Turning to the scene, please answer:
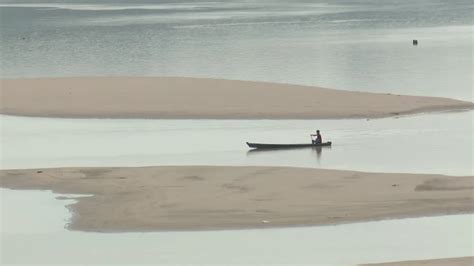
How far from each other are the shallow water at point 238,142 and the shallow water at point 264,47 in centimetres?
919

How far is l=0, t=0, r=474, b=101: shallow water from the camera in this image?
59.9 metres

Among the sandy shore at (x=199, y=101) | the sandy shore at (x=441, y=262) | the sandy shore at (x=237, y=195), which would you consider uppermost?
the sandy shore at (x=199, y=101)

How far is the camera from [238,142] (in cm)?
3869

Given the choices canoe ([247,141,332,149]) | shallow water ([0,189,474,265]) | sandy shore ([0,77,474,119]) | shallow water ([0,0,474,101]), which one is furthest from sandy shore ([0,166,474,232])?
shallow water ([0,0,474,101])

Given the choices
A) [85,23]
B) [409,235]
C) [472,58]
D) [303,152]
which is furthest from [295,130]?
[85,23]

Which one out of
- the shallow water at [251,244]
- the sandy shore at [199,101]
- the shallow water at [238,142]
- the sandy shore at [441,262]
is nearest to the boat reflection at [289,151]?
the shallow water at [238,142]

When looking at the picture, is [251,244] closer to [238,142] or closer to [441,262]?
[441,262]

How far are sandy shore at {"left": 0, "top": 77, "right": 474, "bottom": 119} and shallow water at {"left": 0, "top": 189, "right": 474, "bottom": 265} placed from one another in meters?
17.8

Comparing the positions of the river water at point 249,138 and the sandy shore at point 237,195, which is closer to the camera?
the river water at point 249,138

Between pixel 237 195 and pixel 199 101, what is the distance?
18596 mm

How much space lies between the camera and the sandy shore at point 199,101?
45.1 m

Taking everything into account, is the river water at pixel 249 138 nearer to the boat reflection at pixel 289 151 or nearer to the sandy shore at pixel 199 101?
the boat reflection at pixel 289 151

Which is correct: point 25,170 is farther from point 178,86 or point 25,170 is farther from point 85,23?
point 85,23

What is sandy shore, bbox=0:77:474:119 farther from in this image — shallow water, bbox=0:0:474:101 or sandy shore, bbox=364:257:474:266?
sandy shore, bbox=364:257:474:266
